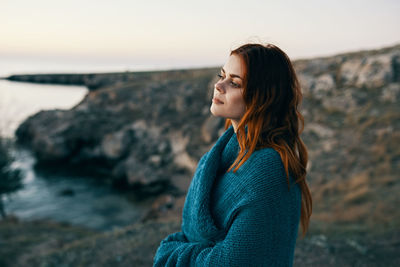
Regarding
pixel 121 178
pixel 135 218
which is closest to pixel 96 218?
pixel 135 218

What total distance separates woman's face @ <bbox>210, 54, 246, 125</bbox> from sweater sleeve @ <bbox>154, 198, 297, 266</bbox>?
1.75ft

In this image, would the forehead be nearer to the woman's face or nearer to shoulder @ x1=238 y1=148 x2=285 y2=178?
the woman's face

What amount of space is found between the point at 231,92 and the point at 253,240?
0.80m

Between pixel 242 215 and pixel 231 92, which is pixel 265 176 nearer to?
pixel 242 215

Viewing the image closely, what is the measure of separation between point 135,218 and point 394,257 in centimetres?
1332

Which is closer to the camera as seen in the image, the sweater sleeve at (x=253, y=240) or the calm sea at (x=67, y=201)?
the sweater sleeve at (x=253, y=240)

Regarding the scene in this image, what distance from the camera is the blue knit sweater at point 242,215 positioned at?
1.28 m

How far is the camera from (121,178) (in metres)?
20.8

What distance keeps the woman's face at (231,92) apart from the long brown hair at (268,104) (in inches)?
1.4

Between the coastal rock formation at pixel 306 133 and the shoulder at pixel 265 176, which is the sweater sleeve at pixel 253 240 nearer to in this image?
the shoulder at pixel 265 176

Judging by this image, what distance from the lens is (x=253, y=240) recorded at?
127 cm

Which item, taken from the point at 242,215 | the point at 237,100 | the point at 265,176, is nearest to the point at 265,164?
the point at 265,176

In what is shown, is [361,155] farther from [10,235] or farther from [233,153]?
[10,235]

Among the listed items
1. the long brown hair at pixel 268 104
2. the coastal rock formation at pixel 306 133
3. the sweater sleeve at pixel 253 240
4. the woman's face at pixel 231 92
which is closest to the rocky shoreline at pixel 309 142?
the coastal rock formation at pixel 306 133
